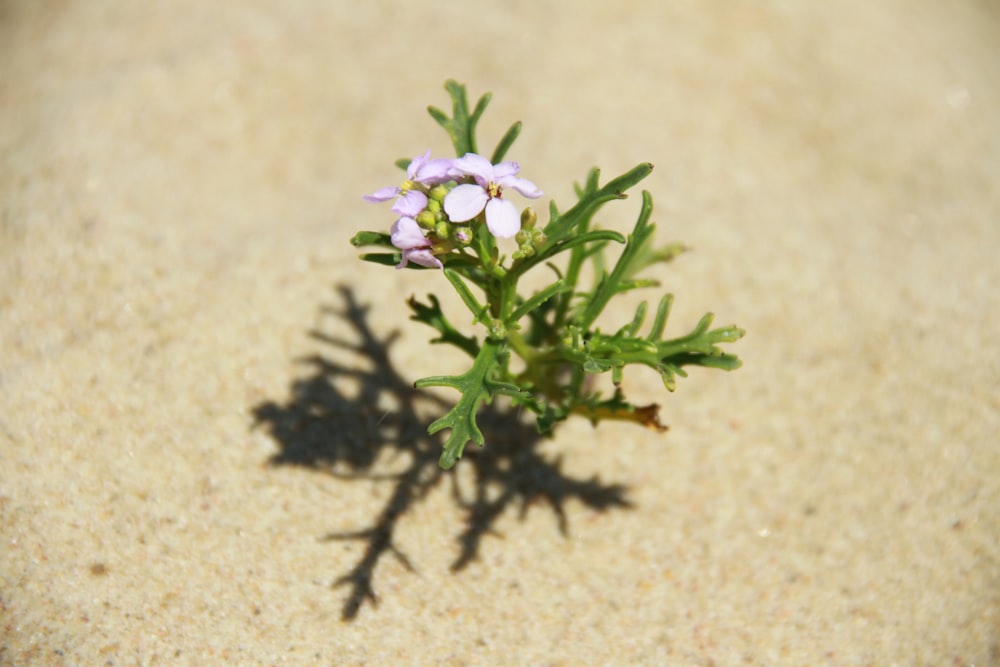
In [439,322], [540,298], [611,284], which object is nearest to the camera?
[540,298]

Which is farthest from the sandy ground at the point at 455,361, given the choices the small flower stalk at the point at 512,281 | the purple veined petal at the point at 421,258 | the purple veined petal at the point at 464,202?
the purple veined petal at the point at 464,202

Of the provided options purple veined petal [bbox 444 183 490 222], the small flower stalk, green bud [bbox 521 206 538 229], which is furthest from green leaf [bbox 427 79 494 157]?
purple veined petal [bbox 444 183 490 222]

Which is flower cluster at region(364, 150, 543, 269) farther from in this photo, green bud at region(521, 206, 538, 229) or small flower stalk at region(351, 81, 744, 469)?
green bud at region(521, 206, 538, 229)

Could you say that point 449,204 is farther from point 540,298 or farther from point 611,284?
point 611,284

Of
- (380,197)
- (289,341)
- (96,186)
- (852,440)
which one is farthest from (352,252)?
(852,440)

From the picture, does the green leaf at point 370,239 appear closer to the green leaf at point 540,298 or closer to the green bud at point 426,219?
the green bud at point 426,219

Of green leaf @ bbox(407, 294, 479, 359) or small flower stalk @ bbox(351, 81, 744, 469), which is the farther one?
green leaf @ bbox(407, 294, 479, 359)

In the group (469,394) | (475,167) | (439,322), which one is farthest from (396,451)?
(475,167)

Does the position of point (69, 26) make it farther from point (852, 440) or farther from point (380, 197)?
point (852, 440)
